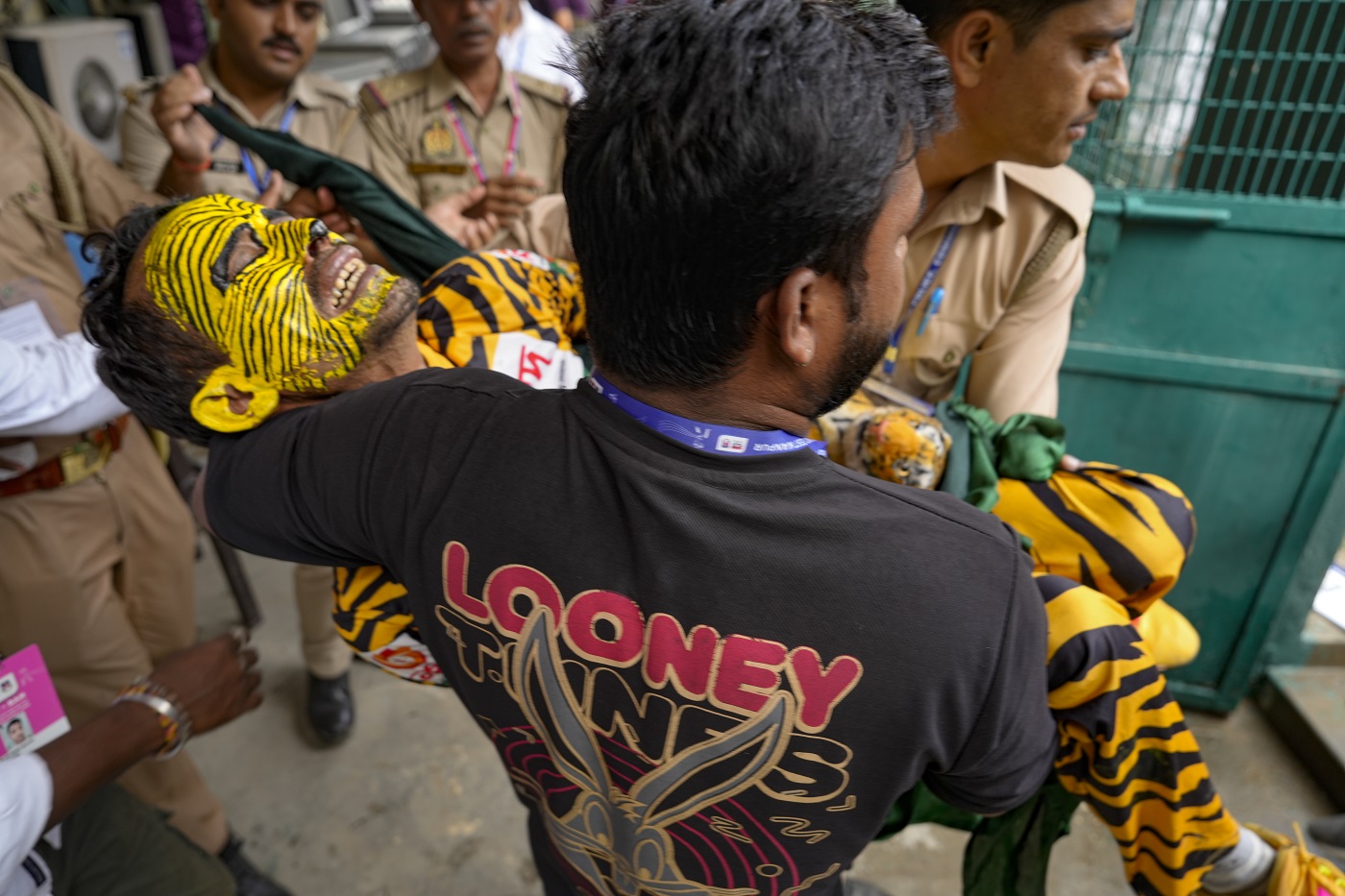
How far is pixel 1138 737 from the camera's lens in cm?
112

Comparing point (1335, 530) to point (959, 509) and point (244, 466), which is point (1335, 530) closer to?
point (959, 509)

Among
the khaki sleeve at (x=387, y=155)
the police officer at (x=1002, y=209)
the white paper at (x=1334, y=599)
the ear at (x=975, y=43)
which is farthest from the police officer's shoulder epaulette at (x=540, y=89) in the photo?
the white paper at (x=1334, y=599)

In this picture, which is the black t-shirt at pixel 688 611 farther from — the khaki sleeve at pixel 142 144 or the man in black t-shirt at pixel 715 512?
the khaki sleeve at pixel 142 144

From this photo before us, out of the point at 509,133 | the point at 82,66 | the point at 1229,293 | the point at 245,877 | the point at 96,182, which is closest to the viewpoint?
the point at 96,182

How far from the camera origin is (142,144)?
2.74 meters

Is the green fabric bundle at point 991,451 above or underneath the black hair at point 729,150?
underneath

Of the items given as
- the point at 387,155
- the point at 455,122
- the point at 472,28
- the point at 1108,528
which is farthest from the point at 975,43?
the point at 387,155

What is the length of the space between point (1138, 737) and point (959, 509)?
1.96ft

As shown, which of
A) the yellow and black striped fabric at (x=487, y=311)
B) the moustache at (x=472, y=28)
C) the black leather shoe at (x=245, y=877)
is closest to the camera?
the yellow and black striped fabric at (x=487, y=311)

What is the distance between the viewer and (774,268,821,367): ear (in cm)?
71

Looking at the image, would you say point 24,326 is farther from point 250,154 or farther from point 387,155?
point 387,155

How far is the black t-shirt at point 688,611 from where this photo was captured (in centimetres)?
77

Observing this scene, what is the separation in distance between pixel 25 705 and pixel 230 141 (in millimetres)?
1919

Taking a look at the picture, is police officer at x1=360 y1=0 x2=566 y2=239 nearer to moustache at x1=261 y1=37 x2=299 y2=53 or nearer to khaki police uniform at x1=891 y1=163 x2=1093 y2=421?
moustache at x1=261 y1=37 x2=299 y2=53
